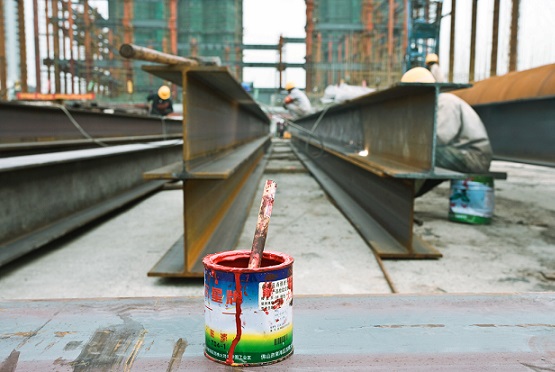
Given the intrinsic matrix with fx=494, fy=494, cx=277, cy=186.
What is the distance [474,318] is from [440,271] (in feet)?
8.89

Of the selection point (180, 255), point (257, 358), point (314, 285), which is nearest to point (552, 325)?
point (257, 358)

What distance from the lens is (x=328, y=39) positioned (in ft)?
117

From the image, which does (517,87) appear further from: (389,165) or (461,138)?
(389,165)

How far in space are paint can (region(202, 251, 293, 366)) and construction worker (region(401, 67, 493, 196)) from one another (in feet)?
15.7

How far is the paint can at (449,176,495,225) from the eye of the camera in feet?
17.1

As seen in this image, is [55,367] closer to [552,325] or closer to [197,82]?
[552,325]

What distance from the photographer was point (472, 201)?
5.34 meters

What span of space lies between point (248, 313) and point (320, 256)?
10.6 feet

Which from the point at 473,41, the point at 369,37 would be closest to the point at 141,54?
the point at 473,41

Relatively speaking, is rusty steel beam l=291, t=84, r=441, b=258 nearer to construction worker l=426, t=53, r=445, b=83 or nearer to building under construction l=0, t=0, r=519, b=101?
construction worker l=426, t=53, r=445, b=83

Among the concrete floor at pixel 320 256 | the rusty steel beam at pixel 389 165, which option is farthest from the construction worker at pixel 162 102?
the rusty steel beam at pixel 389 165

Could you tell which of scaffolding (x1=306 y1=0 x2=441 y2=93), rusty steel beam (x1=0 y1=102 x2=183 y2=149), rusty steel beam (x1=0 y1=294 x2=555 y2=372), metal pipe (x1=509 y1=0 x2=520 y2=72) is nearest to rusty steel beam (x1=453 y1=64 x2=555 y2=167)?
metal pipe (x1=509 y1=0 x2=520 y2=72)

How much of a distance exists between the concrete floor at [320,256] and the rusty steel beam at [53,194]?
0.53 ft

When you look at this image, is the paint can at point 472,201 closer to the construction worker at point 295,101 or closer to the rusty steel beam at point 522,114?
the rusty steel beam at point 522,114
